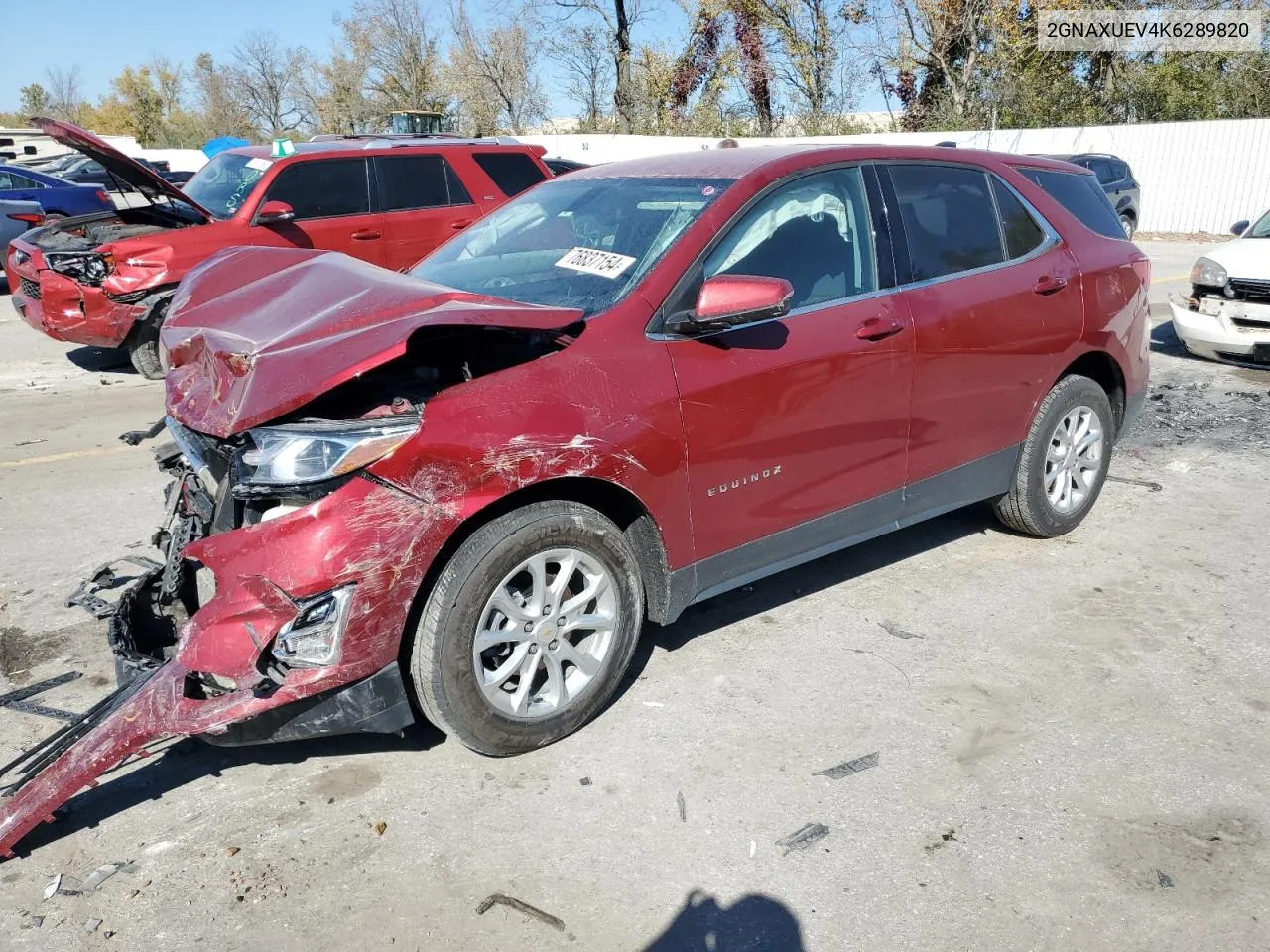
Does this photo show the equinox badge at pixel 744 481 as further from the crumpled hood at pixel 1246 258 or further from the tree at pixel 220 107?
the tree at pixel 220 107

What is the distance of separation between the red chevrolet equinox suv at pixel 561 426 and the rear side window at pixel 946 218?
16mm

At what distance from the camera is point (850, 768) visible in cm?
331

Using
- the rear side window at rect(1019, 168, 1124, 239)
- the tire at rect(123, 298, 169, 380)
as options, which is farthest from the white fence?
the rear side window at rect(1019, 168, 1124, 239)

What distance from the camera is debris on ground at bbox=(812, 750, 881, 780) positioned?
10.7ft

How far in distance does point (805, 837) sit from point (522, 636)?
1042 mm

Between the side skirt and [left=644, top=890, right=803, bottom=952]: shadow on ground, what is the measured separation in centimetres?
115

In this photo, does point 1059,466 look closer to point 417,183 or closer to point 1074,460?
point 1074,460

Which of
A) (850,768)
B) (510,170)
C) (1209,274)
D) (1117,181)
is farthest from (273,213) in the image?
(1117,181)

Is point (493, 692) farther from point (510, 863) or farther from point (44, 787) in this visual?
point (44, 787)

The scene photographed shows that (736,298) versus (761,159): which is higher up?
(761,159)

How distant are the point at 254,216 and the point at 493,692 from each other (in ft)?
22.6

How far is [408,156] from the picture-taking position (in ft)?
31.8

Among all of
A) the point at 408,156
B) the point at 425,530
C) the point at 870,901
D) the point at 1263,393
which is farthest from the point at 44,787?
the point at 1263,393

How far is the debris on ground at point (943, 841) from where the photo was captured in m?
2.93
